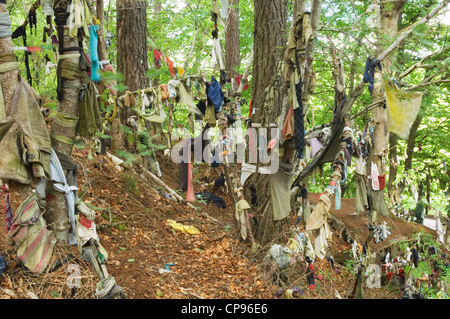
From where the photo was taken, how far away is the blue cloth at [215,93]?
6.08 metres

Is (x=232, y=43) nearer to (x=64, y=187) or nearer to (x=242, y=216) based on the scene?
(x=242, y=216)

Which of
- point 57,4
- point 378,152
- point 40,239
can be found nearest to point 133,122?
point 57,4

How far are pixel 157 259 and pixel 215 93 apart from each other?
292 centimetres

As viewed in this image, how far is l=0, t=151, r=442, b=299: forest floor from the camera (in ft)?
13.0

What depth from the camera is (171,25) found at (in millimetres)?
11203

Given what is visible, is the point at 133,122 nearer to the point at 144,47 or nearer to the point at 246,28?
the point at 144,47

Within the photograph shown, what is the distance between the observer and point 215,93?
6.11 meters

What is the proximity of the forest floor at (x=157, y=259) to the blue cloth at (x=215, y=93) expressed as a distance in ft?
7.96

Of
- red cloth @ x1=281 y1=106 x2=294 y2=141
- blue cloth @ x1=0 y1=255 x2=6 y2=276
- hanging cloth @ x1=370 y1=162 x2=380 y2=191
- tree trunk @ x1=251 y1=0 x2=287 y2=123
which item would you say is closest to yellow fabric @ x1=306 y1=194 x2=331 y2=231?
red cloth @ x1=281 y1=106 x2=294 y2=141

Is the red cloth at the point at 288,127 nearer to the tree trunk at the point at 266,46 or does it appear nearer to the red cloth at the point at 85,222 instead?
the tree trunk at the point at 266,46

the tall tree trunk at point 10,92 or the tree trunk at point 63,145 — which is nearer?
the tall tree trunk at point 10,92

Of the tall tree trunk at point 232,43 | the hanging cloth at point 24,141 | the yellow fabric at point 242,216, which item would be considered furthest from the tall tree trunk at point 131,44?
the hanging cloth at point 24,141

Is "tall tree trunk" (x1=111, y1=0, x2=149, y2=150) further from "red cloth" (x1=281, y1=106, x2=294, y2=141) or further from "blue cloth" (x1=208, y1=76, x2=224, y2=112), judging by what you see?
"red cloth" (x1=281, y1=106, x2=294, y2=141)

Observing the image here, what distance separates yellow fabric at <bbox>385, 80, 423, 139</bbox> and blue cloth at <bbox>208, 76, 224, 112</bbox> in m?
2.70
